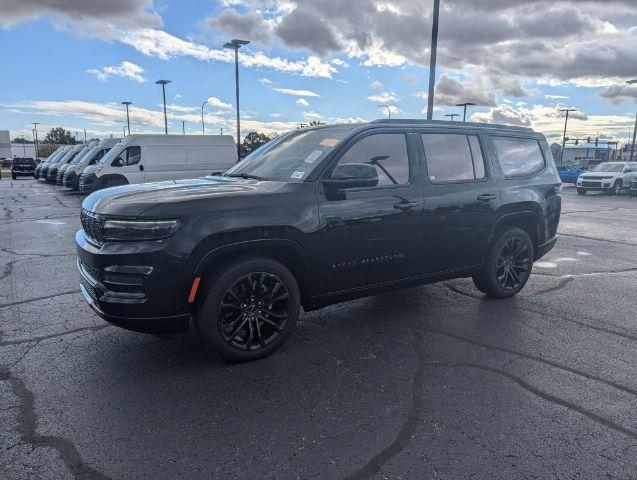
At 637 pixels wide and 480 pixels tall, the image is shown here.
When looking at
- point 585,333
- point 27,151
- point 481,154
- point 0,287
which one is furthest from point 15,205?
point 27,151

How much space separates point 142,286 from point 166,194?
2.45 feet

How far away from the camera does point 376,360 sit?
3883mm

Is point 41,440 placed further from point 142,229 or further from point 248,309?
point 248,309

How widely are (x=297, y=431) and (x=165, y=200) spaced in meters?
1.83

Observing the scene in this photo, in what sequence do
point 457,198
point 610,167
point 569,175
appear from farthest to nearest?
point 569,175, point 610,167, point 457,198

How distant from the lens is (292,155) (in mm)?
4535

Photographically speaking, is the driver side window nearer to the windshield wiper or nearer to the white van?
the white van

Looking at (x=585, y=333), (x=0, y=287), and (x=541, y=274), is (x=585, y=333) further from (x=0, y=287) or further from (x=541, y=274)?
(x=0, y=287)

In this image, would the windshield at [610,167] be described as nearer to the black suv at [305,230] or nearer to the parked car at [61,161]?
the black suv at [305,230]

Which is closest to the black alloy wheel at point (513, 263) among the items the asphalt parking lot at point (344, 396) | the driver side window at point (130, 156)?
the asphalt parking lot at point (344, 396)

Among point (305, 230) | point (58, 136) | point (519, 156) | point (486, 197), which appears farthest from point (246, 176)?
point (58, 136)

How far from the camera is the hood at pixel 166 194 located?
3426mm

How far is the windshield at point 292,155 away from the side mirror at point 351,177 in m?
0.23

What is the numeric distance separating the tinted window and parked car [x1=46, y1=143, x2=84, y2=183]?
81.1 ft
